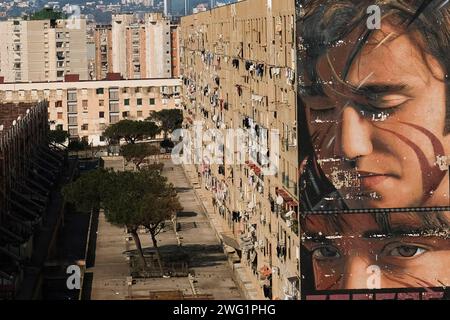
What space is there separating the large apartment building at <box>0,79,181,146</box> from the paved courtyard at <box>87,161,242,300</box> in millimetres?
26306

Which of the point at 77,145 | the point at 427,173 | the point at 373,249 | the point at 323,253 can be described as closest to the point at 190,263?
the point at 323,253

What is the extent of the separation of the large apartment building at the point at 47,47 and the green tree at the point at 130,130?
23.0m

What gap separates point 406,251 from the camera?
2433cm

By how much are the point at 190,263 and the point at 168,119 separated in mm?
33393

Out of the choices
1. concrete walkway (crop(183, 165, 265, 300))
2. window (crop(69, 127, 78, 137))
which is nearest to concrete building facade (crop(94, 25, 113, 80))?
window (crop(69, 127, 78, 137))

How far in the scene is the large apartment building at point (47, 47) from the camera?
85.0 meters

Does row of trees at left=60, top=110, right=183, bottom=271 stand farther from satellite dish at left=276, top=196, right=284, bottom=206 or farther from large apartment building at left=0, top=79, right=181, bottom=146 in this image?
large apartment building at left=0, top=79, right=181, bottom=146

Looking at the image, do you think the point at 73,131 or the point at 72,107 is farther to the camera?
the point at 73,131

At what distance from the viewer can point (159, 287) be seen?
3097 centimetres

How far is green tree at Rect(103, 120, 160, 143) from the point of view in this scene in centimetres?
6241

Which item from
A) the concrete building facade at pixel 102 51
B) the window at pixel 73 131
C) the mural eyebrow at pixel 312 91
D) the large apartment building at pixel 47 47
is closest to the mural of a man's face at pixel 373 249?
the mural eyebrow at pixel 312 91

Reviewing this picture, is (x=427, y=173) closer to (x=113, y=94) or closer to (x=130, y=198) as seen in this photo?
(x=130, y=198)

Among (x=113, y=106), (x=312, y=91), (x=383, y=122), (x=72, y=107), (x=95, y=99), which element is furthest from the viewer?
(x=113, y=106)

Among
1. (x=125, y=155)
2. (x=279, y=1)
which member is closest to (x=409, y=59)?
(x=279, y=1)
